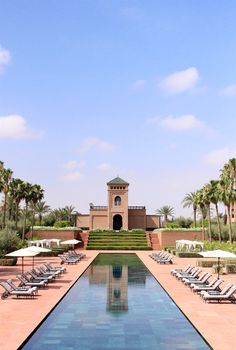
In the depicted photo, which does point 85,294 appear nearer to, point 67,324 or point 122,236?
point 67,324

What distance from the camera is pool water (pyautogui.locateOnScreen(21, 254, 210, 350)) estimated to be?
459 inches

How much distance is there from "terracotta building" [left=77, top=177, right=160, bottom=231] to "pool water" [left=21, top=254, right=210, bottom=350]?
53.6 meters

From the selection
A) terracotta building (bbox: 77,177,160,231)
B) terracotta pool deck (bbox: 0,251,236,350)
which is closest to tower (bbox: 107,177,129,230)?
terracotta building (bbox: 77,177,160,231)

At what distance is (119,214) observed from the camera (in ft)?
249

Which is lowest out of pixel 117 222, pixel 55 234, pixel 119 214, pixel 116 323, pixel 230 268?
pixel 116 323

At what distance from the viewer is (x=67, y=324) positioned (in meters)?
13.9

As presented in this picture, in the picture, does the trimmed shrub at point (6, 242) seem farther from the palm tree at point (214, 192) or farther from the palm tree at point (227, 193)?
the palm tree at point (214, 192)

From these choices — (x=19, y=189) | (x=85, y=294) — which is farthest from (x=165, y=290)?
(x=19, y=189)

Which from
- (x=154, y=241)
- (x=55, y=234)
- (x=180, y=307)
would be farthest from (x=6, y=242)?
(x=154, y=241)

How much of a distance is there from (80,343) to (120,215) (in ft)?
213

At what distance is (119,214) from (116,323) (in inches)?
2446

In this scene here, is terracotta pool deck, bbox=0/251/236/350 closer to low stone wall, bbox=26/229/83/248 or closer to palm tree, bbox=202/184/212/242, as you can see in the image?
palm tree, bbox=202/184/212/242

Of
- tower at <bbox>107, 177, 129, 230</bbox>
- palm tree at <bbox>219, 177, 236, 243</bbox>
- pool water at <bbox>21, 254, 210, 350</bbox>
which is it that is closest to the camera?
pool water at <bbox>21, 254, 210, 350</bbox>

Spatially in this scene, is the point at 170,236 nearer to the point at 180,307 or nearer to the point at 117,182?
the point at 117,182
